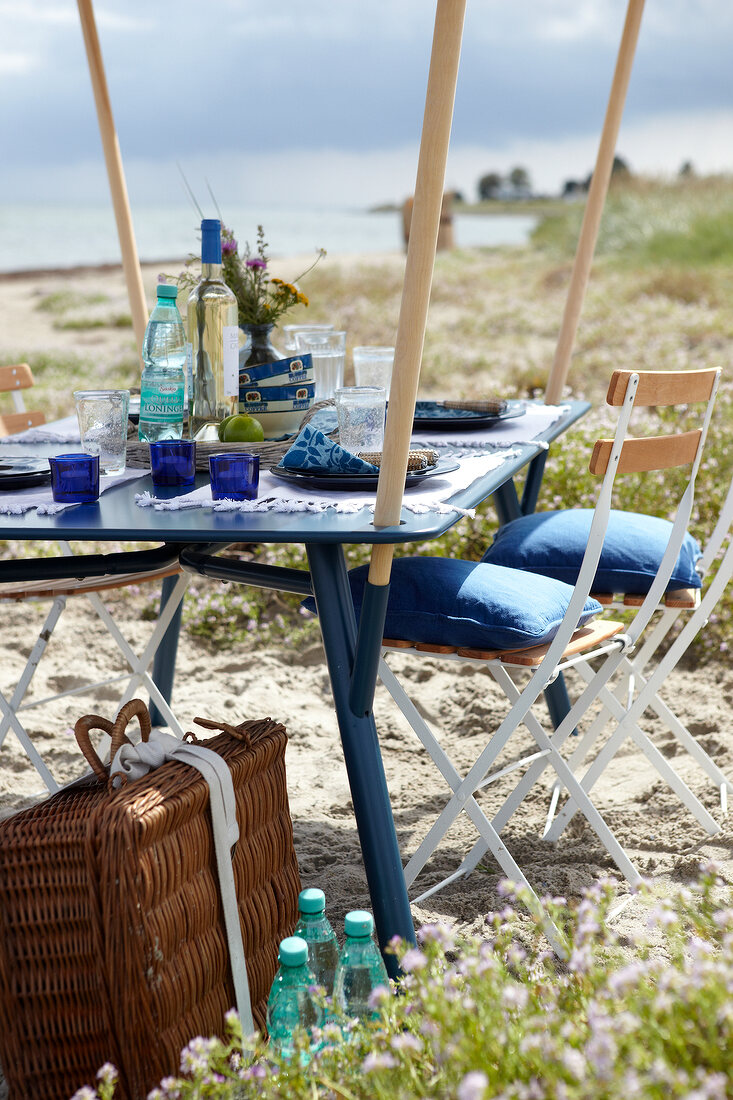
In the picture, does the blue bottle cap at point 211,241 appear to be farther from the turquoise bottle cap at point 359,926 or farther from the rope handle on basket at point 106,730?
the turquoise bottle cap at point 359,926

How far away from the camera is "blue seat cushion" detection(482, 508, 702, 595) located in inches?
90.7

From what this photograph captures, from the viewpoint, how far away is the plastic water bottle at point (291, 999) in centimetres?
139

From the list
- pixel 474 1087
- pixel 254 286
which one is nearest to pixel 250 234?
pixel 254 286

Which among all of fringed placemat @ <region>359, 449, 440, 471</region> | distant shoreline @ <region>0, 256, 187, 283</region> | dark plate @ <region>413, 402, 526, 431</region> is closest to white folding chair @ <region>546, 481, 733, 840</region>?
dark plate @ <region>413, 402, 526, 431</region>

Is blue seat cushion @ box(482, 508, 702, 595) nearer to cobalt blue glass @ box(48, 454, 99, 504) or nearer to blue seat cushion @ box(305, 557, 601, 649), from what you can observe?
blue seat cushion @ box(305, 557, 601, 649)

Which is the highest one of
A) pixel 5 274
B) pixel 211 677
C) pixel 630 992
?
pixel 630 992

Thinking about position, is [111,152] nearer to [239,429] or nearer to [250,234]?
[239,429]

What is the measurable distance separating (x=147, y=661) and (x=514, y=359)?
7239 millimetres

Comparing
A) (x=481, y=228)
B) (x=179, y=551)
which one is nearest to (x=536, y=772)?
(x=179, y=551)

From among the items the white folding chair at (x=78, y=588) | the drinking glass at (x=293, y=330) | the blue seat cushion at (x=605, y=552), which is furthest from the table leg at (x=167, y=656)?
the blue seat cushion at (x=605, y=552)

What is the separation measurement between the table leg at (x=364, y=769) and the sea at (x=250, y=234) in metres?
17.6

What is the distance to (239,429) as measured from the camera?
2.09 m

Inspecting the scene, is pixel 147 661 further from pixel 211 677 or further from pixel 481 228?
pixel 481 228

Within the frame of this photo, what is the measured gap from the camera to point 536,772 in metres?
2.16
